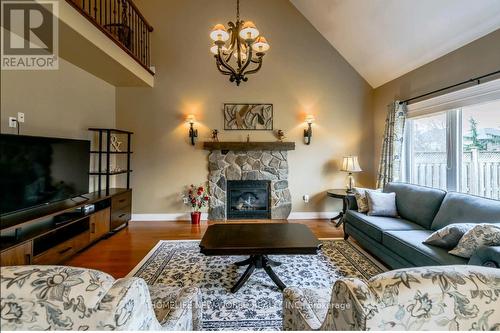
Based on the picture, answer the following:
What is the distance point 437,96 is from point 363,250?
7.78 ft

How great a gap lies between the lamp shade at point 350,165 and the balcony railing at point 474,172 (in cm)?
103

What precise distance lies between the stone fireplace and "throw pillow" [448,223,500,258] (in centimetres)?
305

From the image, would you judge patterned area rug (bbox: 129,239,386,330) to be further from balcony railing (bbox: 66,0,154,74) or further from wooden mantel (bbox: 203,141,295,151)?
balcony railing (bbox: 66,0,154,74)

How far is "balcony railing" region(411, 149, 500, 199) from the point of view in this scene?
286 cm

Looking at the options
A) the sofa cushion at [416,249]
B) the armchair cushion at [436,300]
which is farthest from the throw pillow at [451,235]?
the armchair cushion at [436,300]

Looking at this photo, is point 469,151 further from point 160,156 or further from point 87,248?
point 87,248

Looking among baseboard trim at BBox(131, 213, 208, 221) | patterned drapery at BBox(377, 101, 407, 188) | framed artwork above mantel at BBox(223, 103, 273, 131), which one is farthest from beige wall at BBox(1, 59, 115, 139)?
patterned drapery at BBox(377, 101, 407, 188)

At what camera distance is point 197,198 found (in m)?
4.71

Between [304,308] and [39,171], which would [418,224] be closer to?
[304,308]

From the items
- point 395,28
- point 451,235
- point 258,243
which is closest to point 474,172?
point 451,235

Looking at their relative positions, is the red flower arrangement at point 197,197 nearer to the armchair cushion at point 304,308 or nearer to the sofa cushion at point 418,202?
the sofa cushion at point 418,202

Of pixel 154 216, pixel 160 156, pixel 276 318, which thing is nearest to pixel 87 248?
pixel 154 216

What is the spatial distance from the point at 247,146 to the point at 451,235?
10.8ft

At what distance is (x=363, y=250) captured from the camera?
10.9 ft
